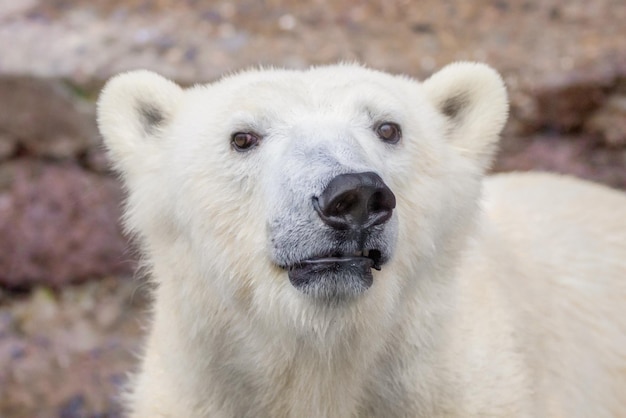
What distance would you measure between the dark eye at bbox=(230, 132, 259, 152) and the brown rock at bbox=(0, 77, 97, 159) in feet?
9.62

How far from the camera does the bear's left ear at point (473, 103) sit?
284cm

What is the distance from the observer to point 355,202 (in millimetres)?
2031

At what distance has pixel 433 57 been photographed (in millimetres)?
5508

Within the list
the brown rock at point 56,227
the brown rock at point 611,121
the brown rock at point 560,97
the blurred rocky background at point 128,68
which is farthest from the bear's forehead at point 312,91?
the brown rock at point 611,121

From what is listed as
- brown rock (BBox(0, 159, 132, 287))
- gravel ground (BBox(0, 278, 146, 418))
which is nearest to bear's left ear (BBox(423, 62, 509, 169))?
gravel ground (BBox(0, 278, 146, 418))

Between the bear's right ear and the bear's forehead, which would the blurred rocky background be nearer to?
the bear's right ear

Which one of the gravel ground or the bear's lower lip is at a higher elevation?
the bear's lower lip

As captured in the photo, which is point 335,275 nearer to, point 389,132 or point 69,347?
point 389,132

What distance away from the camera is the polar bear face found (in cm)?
215

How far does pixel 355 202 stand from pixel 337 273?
21 centimetres

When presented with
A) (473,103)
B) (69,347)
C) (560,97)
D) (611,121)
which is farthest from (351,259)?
(611,121)

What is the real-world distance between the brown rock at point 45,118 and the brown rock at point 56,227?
0.14 m

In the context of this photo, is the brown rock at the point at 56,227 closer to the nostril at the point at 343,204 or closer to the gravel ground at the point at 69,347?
the gravel ground at the point at 69,347

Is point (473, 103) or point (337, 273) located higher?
point (473, 103)
